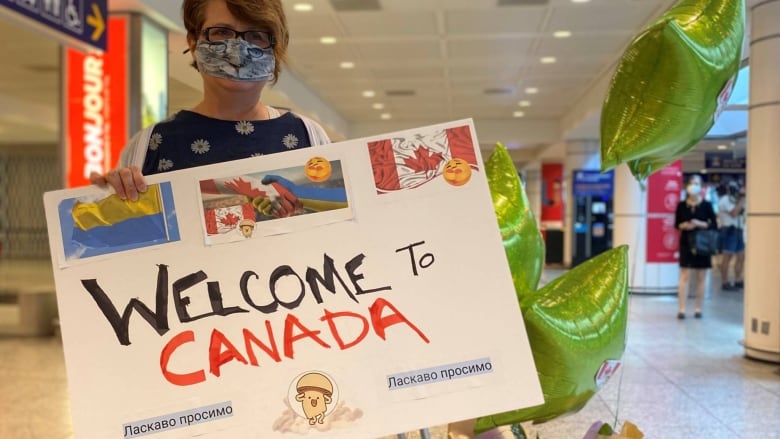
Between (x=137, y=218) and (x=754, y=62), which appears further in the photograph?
(x=754, y=62)

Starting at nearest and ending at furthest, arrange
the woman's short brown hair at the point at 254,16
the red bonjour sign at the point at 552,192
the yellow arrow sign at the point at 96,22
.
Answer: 1. the woman's short brown hair at the point at 254,16
2. the yellow arrow sign at the point at 96,22
3. the red bonjour sign at the point at 552,192

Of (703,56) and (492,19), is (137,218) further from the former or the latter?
(492,19)

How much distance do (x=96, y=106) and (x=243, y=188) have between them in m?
4.76

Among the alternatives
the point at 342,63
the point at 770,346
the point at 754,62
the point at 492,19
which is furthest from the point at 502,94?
the point at 770,346

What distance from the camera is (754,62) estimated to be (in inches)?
206

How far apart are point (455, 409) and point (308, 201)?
1.18ft

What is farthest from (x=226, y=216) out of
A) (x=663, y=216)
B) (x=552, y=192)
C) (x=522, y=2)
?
(x=552, y=192)

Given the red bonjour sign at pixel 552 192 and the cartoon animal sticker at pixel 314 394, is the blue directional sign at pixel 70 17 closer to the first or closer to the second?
the cartoon animal sticker at pixel 314 394

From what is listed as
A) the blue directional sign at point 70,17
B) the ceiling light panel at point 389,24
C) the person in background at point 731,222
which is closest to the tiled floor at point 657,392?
the blue directional sign at point 70,17

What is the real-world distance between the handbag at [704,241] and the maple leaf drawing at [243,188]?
22.9 ft

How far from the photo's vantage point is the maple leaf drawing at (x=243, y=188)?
963 millimetres

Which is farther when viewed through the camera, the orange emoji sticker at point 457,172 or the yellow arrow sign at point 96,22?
the yellow arrow sign at point 96,22

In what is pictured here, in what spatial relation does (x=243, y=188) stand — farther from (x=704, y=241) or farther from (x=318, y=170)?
(x=704, y=241)

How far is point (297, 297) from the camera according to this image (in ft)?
3.14
